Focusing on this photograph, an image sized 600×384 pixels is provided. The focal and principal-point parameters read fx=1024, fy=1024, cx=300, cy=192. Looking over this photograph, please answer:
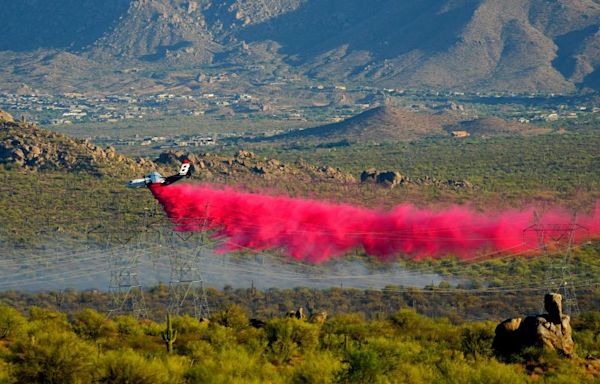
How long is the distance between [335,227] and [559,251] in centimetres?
3742

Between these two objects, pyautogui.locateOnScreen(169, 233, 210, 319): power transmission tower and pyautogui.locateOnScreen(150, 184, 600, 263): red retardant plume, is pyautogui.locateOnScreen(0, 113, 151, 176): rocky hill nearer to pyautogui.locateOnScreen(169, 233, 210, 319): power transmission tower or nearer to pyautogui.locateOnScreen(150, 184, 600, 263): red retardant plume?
pyautogui.locateOnScreen(169, 233, 210, 319): power transmission tower

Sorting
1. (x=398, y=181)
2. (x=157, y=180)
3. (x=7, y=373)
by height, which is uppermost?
(x=157, y=180)

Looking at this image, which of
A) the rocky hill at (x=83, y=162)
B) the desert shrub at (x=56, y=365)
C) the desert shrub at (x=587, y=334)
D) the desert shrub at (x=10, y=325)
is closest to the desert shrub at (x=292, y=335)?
the desert shrub at (x=56, y=365)

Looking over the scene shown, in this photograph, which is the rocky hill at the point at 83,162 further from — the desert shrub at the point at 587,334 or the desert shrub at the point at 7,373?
the desert shrub at the point at 7,373

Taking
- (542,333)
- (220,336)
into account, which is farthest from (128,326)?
(542,333)

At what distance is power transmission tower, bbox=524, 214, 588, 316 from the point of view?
339 ft

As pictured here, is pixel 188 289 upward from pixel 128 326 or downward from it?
→ upward

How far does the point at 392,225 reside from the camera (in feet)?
397

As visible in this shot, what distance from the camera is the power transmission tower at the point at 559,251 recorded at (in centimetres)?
10331

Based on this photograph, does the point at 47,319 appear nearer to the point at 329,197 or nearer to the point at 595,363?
the point at 595,363

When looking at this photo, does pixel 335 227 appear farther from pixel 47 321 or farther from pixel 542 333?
pixel 542 333

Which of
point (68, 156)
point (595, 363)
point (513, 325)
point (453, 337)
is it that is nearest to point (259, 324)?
point (453, 337)

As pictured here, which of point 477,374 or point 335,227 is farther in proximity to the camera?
point 335,227

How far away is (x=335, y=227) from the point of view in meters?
115
